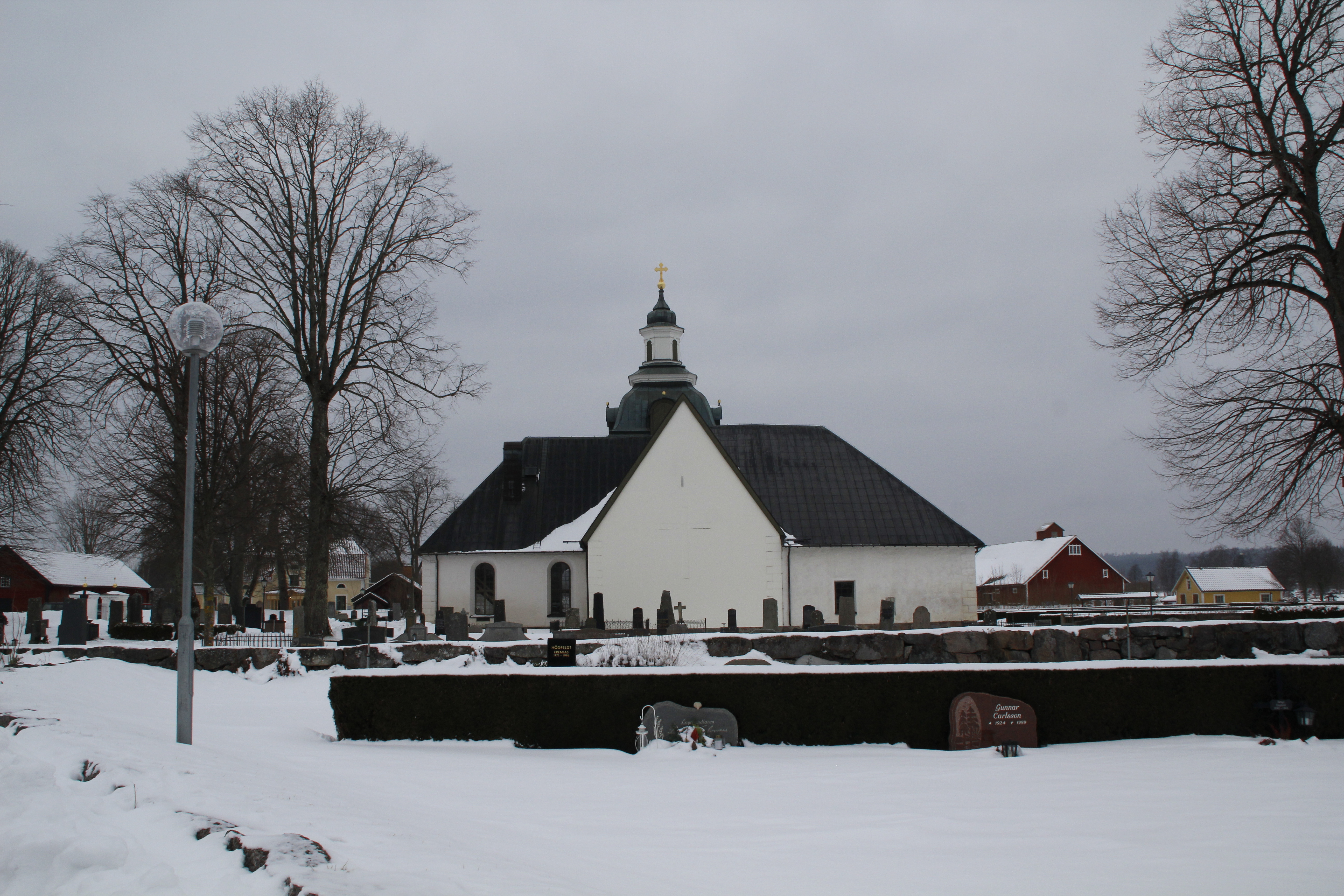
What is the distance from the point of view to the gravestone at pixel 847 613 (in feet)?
74.0

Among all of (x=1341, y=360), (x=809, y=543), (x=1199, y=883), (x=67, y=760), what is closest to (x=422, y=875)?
(x=67, y=760)

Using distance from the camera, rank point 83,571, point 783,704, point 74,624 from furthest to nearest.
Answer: point 83,571 → point 74,624 → point 783,704

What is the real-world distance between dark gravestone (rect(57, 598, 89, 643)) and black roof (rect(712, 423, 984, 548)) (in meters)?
17.6

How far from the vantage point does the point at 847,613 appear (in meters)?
23.0

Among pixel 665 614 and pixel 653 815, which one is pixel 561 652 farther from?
pixel 665 614

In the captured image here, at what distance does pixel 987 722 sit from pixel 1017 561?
58.0 meters

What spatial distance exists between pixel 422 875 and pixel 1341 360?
17.5m

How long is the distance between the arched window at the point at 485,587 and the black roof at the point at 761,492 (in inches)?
27.4

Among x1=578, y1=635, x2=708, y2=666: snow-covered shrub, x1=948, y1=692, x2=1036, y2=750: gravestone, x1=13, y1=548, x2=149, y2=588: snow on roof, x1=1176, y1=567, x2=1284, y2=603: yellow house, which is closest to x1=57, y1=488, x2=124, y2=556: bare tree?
x1=13, y1=548, x2=149, y2=588: snow on roof

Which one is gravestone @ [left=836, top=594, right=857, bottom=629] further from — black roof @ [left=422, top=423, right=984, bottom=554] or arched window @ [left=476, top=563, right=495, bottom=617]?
arched window @ [left=476, top=563, right=495, bottom=617]

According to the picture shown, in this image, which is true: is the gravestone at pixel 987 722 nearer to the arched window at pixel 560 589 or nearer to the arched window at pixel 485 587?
the arched window at pixel 560 589

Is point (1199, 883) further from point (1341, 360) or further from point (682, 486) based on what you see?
point (682, 486)

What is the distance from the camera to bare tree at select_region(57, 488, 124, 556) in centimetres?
2788

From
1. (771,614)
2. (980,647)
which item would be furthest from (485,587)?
(980,647)
